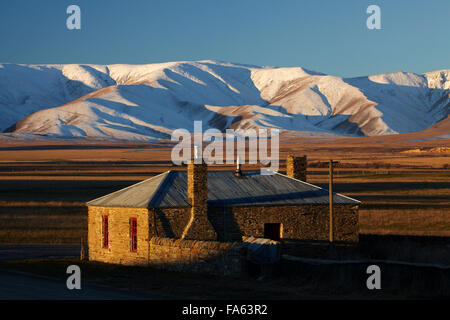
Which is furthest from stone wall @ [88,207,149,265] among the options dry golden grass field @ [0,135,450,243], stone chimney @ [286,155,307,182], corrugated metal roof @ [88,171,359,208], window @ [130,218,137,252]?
stone chimney @ [286,155,307,182]

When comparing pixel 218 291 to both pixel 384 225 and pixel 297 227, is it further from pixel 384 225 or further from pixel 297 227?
pixel 384 225

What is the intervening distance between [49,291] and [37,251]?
1303cm

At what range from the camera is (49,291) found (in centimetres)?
2141

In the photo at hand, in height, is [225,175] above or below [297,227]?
above

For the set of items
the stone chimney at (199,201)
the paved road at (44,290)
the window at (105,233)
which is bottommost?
the paved road at (44,290)

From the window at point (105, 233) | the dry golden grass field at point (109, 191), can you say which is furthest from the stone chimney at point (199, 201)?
the dry golden grass field at point (109, 191)

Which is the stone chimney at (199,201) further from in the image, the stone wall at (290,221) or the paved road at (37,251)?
the paved road at (37,251)

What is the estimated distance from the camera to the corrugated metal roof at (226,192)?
30.5m

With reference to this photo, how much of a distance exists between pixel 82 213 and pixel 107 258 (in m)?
17.9

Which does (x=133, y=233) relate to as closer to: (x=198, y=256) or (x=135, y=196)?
(x=135, y=196)

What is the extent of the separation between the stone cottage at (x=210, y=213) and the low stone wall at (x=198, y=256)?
84cm
